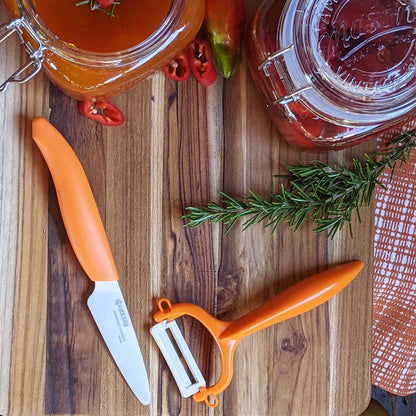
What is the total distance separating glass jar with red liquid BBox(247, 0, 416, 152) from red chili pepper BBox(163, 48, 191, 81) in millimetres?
146

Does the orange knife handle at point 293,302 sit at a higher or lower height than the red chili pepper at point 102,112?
lower

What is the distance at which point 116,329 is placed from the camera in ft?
3.09

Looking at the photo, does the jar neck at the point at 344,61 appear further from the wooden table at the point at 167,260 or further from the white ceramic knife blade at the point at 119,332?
the white ceramic knife blade at the point at 119,332

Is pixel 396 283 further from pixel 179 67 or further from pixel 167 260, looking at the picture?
pixel 179 67

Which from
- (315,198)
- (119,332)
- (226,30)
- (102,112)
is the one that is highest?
(226,30)

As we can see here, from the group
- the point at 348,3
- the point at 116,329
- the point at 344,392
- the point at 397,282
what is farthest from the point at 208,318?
the point at 348,3

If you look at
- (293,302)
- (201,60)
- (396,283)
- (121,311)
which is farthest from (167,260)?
(396,283)

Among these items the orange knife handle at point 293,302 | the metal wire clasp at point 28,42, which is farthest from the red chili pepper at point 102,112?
the orange knife handle at point 293,302

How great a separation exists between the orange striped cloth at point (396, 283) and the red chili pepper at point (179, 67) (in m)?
0.39

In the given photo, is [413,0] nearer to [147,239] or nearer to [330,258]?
[330,258]

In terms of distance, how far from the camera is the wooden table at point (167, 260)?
0.94 meters

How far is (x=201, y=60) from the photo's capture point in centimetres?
94

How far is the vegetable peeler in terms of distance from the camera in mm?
931

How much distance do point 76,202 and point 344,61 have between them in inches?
17.1
